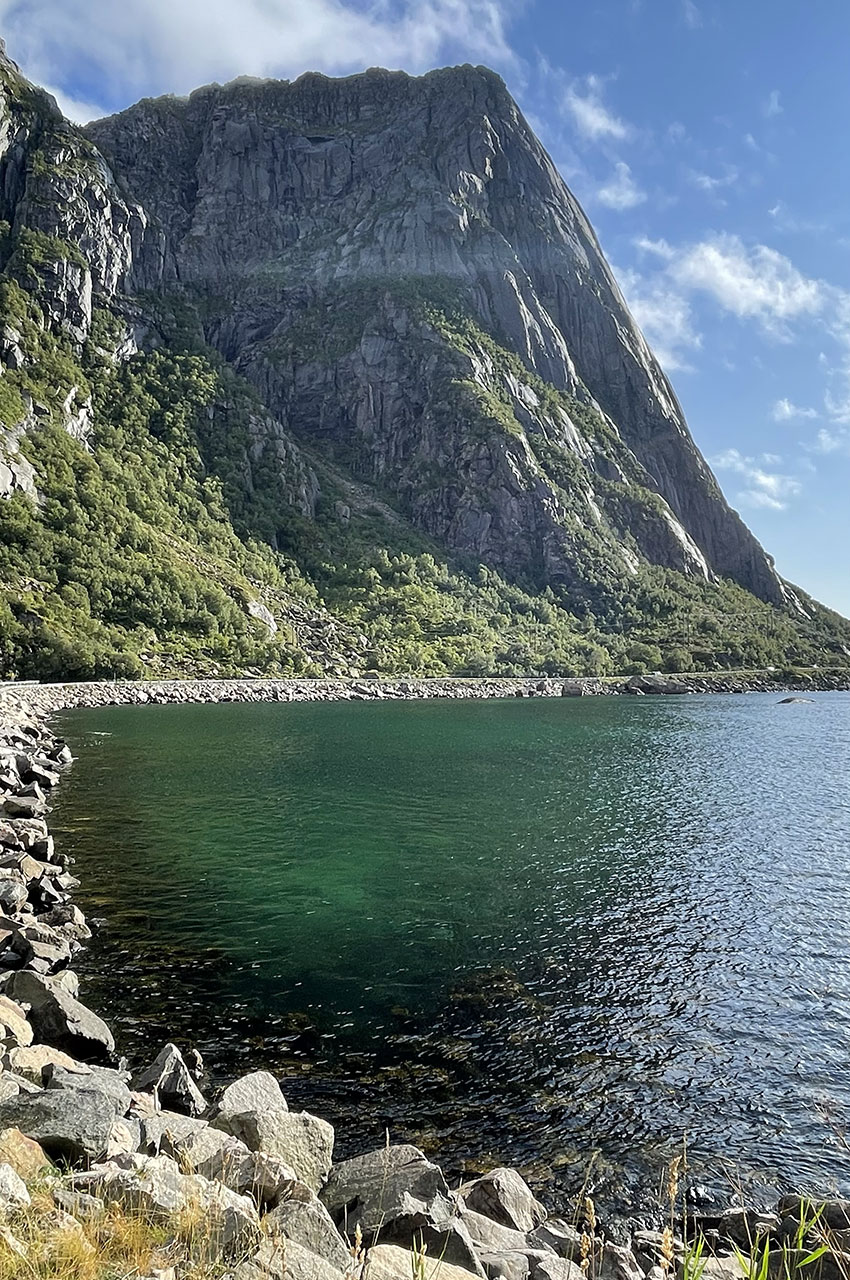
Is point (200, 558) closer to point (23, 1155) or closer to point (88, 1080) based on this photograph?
point (88, 1080)

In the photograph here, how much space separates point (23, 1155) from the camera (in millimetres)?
6750

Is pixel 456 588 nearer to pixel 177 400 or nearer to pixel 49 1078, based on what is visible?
pixel 177 400

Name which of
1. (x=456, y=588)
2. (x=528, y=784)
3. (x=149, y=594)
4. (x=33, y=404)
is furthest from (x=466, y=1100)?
(x=456, y=588)

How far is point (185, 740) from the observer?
56.6m

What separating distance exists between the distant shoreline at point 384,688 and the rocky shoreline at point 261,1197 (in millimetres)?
56169

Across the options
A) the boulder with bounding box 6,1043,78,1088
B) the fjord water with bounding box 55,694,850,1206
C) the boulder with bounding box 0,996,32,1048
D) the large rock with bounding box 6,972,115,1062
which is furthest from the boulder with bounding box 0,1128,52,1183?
the large rock with bounding box 6,972,115,1062

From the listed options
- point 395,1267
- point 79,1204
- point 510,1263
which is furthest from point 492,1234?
point 79,1204

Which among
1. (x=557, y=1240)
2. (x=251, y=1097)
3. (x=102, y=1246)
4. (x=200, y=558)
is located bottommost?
(x=557, y=1240)

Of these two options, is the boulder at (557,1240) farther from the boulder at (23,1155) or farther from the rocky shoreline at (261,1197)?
the boulder at (23,1155)

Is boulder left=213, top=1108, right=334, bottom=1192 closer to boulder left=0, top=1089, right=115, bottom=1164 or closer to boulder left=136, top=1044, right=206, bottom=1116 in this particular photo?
boulder left=136, top=1044, right=206, bottom=1116

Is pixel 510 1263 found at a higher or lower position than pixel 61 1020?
higher

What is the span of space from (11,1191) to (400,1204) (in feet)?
13.4

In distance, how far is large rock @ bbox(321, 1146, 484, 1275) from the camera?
739 cm

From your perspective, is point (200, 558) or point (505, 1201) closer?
point (505, 1201)
